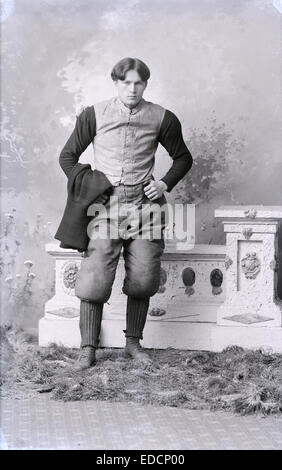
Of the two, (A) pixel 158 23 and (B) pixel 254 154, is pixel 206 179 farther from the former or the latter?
(A) pixel 158 23

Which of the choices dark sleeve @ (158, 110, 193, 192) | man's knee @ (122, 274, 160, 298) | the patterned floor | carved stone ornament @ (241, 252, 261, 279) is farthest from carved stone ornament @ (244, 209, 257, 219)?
the patterned floor

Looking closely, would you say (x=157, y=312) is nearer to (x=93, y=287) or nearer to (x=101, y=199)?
(x=93, y=287)

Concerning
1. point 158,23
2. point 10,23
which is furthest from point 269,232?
point 10,23

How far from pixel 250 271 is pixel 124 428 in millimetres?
1210

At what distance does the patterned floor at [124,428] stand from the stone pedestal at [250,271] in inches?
34.0

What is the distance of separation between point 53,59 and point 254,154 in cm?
107

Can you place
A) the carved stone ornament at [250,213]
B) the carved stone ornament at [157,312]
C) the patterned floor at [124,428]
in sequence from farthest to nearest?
the carved stone ornament at [157,312] < the carved stone ornament at [250,213] < the patterned floor at [124,428]

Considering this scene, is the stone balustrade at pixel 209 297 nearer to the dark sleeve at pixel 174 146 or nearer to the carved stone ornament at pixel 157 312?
the carved stone ornament at pixel 157 312

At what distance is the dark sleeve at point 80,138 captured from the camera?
11.5 ft

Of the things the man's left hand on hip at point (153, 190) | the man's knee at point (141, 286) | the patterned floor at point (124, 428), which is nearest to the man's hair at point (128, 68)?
the man's left hand on hip at point (153, 190)

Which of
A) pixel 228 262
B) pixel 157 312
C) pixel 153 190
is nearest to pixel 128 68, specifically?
pixel 153 190

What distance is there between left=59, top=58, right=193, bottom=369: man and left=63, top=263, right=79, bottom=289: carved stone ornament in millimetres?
482

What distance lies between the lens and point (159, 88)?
4.10m

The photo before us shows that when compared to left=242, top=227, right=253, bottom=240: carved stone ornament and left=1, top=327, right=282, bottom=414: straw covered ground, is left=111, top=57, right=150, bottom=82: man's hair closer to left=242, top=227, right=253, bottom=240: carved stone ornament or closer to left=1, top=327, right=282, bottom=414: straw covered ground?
left=242, top=227, right=253, bottom=240: carved stone ornament
